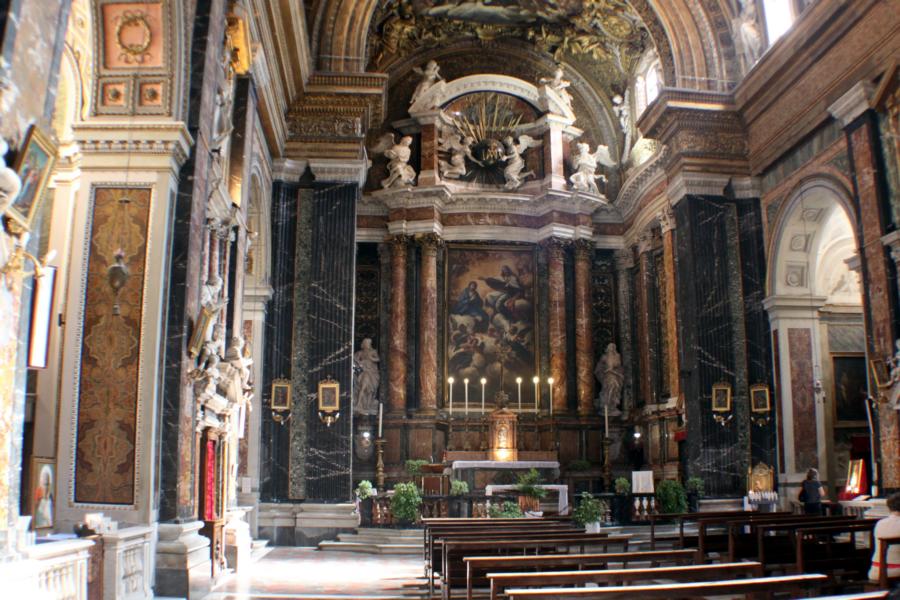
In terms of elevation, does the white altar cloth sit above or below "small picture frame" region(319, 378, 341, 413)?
below

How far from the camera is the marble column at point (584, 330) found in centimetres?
2139

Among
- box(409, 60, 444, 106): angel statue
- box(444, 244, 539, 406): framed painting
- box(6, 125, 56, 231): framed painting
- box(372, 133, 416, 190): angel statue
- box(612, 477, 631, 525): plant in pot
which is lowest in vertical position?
box(612, 477, 631, 525): plant in pot

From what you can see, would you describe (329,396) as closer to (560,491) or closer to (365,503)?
(365,503)

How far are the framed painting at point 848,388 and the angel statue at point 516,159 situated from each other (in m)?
8.74

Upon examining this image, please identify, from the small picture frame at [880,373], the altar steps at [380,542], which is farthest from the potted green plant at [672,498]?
the altar steps at [380,542]

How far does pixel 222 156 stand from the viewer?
1188cm

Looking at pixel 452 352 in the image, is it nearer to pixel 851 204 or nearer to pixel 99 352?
pixel 851 204

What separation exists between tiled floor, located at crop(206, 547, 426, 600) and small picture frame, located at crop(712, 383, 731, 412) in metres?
6.58

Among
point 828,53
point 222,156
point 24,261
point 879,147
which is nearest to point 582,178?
point 828,53

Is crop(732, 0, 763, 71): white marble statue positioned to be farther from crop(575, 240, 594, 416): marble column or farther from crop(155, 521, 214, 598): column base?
crop(155, 521, 214, 598): column base

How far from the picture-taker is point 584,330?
2173cm

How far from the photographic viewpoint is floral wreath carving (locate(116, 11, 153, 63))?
9367 mm

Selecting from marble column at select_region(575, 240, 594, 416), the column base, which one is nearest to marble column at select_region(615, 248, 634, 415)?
marble column at select_region(575, 240, 594, 416)

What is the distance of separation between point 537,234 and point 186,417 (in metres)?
14.3
